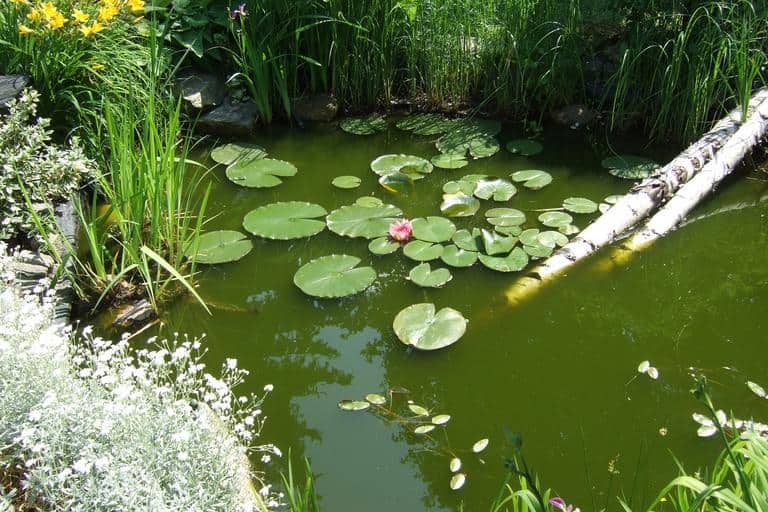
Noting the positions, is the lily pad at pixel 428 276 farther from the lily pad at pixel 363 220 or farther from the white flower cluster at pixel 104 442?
the white flower cluster at pixel 104 442

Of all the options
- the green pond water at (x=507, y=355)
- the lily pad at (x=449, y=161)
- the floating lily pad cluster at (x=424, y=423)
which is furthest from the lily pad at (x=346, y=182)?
the floating lily pad cluster at (x=424, y=423)

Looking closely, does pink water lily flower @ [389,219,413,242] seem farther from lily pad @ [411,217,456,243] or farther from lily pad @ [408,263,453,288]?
lily pad @ [408,263,453,288]

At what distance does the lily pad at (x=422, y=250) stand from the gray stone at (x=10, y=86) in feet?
6.61

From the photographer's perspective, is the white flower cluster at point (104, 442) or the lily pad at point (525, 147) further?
the lily pad at point (525, 147)

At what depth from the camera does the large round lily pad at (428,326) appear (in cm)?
306

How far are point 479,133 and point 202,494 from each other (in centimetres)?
319

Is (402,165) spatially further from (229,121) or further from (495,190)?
(229,121)

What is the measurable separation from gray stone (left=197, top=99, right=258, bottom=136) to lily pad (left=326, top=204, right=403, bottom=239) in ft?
4.00

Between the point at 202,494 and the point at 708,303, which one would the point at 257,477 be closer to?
the point at 202,494

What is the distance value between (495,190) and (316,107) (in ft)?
5.02

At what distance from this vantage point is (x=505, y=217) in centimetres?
382

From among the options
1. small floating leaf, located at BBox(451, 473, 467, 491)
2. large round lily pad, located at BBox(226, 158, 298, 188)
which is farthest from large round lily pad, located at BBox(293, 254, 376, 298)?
small floating leaf, located at BBox(451, 473, 467, 491)

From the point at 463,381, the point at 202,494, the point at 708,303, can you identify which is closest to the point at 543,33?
the point at 708,303

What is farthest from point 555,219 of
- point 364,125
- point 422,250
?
point 364,125
